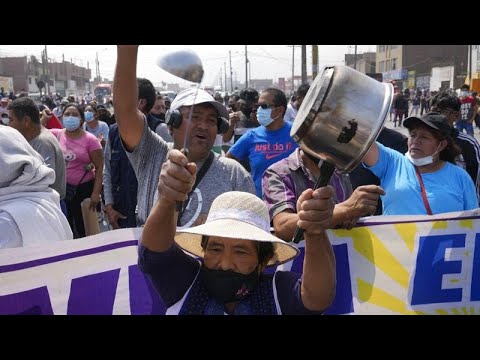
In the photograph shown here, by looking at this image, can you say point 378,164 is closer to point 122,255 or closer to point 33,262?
point 122,255

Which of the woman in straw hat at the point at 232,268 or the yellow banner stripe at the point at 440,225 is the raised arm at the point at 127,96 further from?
the yellow banner stripe at the point at 440,225

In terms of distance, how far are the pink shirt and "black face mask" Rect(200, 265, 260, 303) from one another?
13.9ft

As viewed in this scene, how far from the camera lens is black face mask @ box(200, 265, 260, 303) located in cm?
195

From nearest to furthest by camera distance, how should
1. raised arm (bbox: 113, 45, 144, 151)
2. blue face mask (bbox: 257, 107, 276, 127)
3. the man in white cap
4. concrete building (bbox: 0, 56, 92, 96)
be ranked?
1. raised arm (bbox: 113, 45, 144, 151)
2. the man in white cap
3. blue face mask (bbox: 257, 107, 276, 127)
4. concrete building (bbox: 0, 56, 92, 96)

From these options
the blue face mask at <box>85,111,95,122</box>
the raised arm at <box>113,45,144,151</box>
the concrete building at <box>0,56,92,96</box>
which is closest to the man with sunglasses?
the raised arm at <box>113,45,144,151</box>

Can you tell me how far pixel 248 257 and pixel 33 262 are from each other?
3.64 ft

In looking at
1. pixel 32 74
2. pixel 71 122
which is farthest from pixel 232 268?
pixel 32 74

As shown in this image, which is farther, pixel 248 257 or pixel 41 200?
pixel 41 200

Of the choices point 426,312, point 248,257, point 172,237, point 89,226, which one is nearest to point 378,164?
point 426,312

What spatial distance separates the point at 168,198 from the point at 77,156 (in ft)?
14.9

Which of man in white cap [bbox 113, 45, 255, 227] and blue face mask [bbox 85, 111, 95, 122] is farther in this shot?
blue face mask [bbox 85, 111, 95, 122]

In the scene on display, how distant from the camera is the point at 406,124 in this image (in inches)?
141

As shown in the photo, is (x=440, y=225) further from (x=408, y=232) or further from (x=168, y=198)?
(x=168, y=198)

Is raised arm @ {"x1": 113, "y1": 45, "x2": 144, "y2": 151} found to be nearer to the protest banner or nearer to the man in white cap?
the man in white cap
